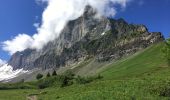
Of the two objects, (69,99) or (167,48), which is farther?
(167,48)

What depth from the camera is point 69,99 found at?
185 feet

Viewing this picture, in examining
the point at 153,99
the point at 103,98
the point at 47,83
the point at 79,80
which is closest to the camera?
the point at 153,99

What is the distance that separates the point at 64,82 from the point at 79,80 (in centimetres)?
657

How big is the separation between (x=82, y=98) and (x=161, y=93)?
38.3 ft

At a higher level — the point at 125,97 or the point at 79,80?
the point at 79,80

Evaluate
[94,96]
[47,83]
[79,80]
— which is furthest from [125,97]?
[47,83]

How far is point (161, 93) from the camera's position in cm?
5275

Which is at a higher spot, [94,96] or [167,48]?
[167,48]

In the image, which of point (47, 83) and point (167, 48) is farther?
point (47, 83)

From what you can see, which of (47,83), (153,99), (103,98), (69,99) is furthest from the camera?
(47,83)

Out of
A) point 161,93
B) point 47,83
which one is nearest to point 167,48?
point 161,93

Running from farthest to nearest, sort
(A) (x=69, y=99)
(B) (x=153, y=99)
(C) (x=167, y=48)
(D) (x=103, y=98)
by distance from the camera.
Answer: (C) (x=167, y=48)
(A) (x=69, y=99)
(D) (x=103, y=98)
(B) (x=153, y=99)

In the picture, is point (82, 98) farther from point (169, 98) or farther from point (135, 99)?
point (169, 98)

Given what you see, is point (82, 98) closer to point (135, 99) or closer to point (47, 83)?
point (135, 99)
